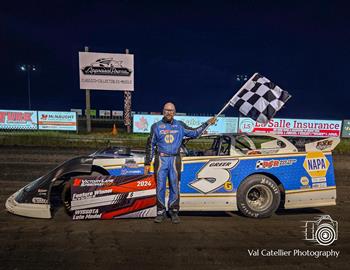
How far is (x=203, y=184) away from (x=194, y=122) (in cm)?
1278

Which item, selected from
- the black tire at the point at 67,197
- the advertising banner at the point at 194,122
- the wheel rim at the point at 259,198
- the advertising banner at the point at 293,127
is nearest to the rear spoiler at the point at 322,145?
the wheel rim at the point at 259,198

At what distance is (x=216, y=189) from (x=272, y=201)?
2.98ft

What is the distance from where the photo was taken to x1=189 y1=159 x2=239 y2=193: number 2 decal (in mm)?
3438

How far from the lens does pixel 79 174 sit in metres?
3.61

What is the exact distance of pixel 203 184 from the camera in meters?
3.44

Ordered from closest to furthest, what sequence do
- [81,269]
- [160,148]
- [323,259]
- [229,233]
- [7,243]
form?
1. [81,269]
2. [323,259]
3. [7,243]
4. [229,233]
5. [160,148]

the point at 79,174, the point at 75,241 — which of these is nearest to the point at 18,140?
the point at 79,174

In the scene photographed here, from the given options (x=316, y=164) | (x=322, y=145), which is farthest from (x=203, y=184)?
(x=322, y=145)

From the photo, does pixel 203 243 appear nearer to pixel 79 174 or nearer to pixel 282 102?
pixel 79 174

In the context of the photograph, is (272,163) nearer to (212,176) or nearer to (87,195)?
(212,176)

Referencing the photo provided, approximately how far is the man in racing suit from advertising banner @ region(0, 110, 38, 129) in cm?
1515

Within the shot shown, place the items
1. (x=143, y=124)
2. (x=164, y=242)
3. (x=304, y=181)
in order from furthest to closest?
(x=143, y=124), (x=304, y=181), (x=164, y=242)

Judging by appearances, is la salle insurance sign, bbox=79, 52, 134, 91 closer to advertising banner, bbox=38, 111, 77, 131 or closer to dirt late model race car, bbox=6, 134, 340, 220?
advertising banner, bbox=38, 111, 77, 131

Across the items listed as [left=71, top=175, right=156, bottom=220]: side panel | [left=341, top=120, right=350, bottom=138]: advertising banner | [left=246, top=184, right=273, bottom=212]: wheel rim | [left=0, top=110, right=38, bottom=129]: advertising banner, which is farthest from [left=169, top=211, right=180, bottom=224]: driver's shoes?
[left=341, top=120, right=350, bottom=138]: advertising banner
